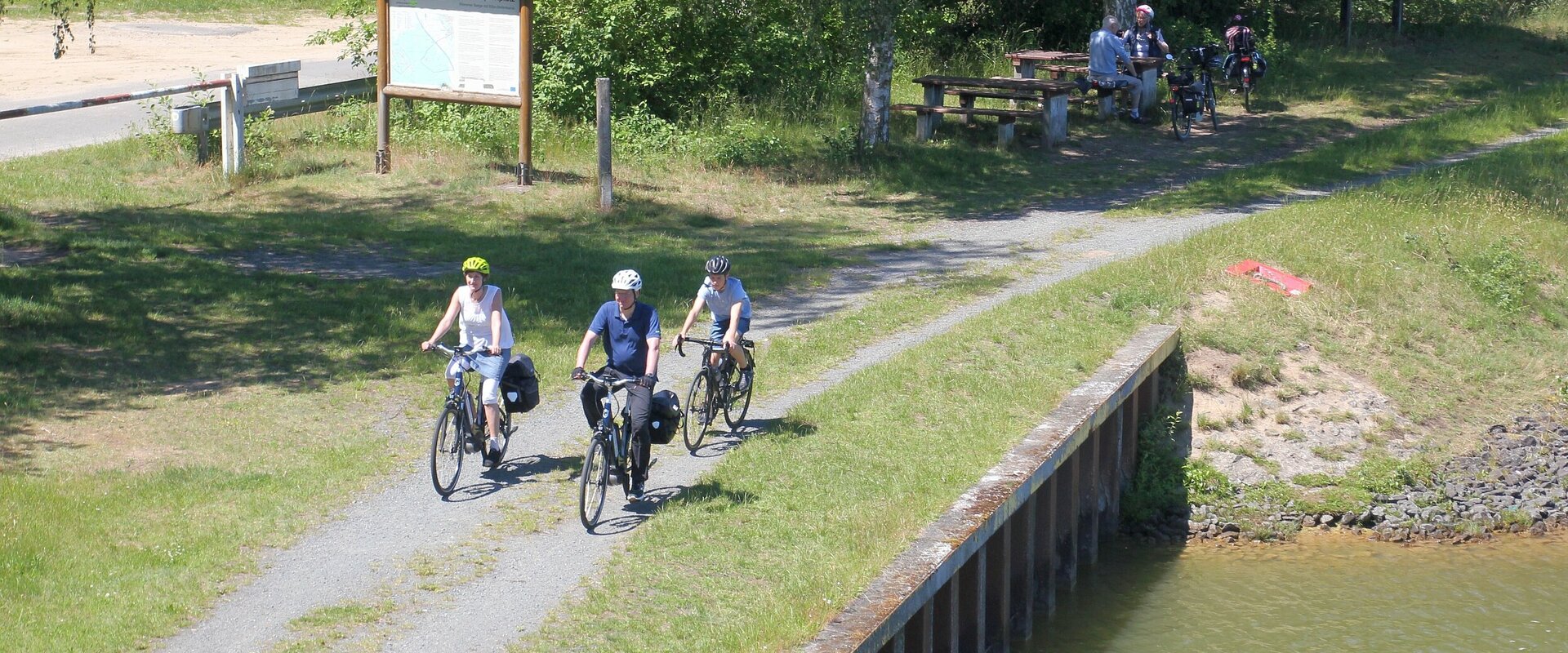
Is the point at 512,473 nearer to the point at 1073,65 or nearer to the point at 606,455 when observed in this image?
the point at 606,455

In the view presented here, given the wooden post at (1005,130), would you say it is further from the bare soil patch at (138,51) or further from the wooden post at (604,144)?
the bare soil patch at (138,51)

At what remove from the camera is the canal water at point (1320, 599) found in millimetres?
11203

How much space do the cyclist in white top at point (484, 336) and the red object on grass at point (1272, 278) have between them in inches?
A: 335

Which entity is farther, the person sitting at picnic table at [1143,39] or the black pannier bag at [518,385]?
the person sitting at picnic table at [1143,39]

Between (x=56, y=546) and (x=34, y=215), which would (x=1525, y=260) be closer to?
(x=56, y=546)

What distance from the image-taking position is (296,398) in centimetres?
1178

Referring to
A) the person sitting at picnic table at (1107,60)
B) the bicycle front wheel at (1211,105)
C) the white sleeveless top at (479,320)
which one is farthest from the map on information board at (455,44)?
the bicycle front wheel at (1211,105)

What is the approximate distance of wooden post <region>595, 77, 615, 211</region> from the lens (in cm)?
1788

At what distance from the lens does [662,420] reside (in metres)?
9.55

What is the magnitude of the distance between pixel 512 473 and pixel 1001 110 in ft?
46.0

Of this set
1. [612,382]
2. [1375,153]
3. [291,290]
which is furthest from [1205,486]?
[1375,153]

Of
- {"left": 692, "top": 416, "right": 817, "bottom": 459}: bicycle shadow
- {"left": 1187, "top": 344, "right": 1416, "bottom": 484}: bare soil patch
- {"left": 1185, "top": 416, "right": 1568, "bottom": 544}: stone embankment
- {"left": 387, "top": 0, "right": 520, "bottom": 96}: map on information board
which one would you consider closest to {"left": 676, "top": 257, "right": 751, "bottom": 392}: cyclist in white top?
{"left": 692, "top": 416, "right": 817, "bottom": 459}: bicycle shadow

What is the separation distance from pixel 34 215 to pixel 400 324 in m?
6.06

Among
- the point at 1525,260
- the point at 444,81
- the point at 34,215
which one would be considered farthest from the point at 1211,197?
the point at 34,215
